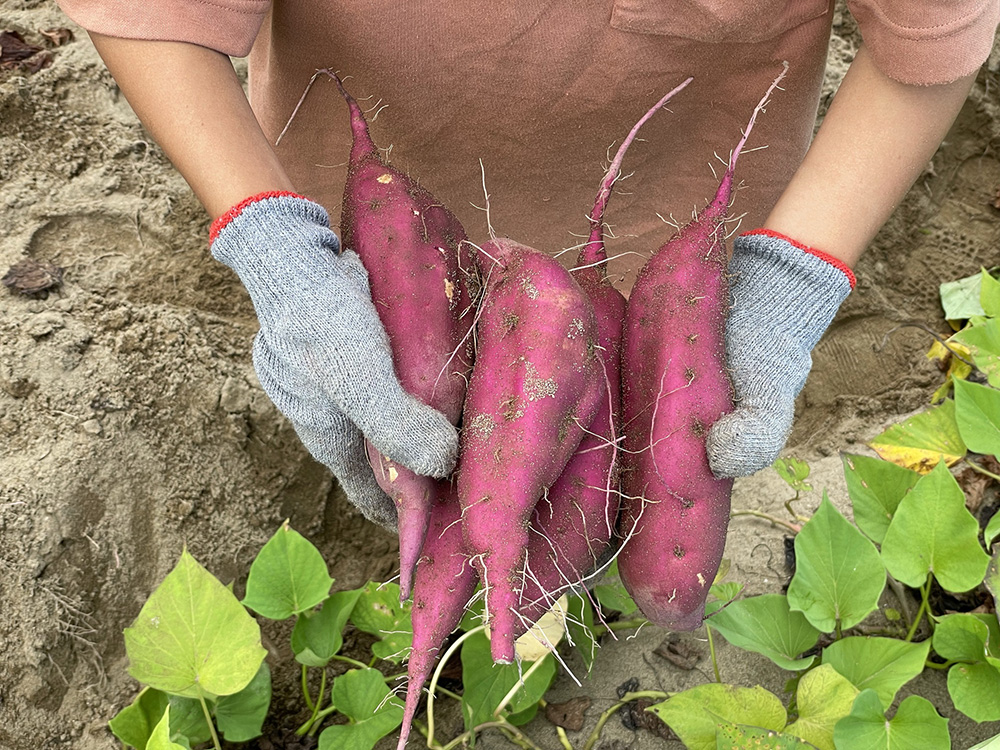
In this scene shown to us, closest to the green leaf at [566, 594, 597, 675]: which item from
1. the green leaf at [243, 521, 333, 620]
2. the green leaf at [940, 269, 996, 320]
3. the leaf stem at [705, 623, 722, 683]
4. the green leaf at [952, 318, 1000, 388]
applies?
the leaf stem at [705, 623, 722, 683]

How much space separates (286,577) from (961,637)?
3.18 feet

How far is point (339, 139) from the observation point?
1.37 m

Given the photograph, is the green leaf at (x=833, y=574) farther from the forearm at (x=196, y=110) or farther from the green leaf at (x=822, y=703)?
the forearm at (x=196, y=110)

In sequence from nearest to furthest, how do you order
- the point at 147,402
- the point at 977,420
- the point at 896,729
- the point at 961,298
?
the point at 896,729, the point at 977,420, the point at 147,402, the point at 961,298

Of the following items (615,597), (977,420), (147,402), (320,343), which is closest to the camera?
(320,343)

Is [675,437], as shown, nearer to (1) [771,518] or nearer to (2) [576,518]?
(2) [576,518]

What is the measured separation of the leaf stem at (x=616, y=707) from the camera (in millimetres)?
1327

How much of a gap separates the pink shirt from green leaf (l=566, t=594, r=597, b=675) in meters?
0.64

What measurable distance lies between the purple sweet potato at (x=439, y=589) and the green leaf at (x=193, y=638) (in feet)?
0.73

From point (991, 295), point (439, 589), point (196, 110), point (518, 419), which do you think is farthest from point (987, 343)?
point (196, 110)

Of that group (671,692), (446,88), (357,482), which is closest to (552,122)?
(446,88)

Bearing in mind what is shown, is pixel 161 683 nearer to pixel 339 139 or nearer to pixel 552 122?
pixel 339 139

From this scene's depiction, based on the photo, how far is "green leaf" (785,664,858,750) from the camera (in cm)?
109

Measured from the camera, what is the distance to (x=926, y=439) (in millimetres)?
1427
